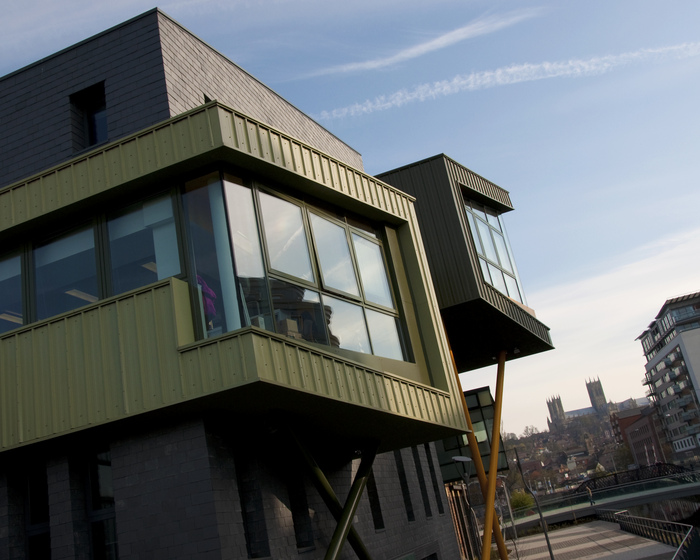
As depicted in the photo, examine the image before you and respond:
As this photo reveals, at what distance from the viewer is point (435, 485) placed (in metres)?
19.2

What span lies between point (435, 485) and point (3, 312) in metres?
12.8

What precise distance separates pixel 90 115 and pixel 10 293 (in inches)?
178

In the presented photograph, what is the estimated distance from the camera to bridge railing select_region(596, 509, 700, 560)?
745 inches

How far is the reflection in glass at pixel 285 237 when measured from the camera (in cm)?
957

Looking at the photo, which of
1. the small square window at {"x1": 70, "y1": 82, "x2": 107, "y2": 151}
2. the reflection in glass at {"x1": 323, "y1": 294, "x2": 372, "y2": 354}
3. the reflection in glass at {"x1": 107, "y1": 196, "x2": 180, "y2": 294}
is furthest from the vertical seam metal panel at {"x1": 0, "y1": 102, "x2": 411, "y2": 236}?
the small square window at {"x1": 70, "y1": 82, "x2": 107, "y2": 151}

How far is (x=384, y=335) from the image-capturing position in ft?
37.4

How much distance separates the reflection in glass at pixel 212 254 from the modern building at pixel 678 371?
4740 inches

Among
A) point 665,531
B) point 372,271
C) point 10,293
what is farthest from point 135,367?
point 665,531

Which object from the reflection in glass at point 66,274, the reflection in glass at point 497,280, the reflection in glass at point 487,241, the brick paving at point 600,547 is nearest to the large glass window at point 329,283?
the reflection in glass at point 66,274

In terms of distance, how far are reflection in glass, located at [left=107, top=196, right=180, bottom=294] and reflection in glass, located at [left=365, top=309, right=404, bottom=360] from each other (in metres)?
3.45

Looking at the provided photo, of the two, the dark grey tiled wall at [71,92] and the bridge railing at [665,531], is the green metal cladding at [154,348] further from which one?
the bridge railing at [665,531]

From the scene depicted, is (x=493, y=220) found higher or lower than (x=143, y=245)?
higher

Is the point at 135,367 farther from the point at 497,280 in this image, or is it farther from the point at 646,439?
the point at 646,439

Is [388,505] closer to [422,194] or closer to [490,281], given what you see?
[490,281]
